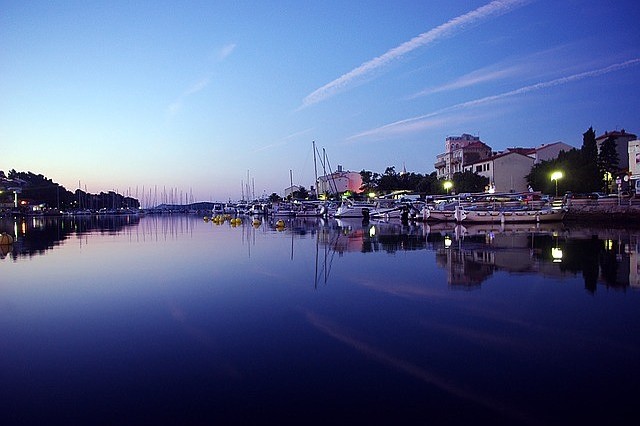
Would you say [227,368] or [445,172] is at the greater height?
[445,172]

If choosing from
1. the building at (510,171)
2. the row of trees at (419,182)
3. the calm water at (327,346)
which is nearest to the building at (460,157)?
the row of trees at (419,182)

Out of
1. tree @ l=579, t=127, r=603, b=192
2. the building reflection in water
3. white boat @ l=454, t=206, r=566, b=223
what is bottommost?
the building reflection in water

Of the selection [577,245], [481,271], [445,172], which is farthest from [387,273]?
[445,172]

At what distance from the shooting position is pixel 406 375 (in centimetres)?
650

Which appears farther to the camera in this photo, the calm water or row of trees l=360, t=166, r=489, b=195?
row of trees l=360, t=166, r=489, b=195

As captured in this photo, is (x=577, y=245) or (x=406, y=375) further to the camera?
(x=577, y=245)

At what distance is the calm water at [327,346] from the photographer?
5594mm

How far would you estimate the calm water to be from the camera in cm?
Answer: 559

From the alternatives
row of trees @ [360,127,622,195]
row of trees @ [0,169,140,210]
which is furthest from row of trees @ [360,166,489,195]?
row of trees @ [0,169,140,210]

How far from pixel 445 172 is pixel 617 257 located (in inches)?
3051

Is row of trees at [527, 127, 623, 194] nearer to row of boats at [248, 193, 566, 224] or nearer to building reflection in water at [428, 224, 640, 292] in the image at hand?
row of boats at [248, 193, 566, 224]

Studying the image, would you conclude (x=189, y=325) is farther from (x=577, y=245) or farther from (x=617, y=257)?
(x=577, y=245)

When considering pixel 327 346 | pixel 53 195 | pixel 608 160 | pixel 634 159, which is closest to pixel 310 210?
pixel 608 160

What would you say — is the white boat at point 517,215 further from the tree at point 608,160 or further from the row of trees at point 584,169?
the tree at point 608,160
